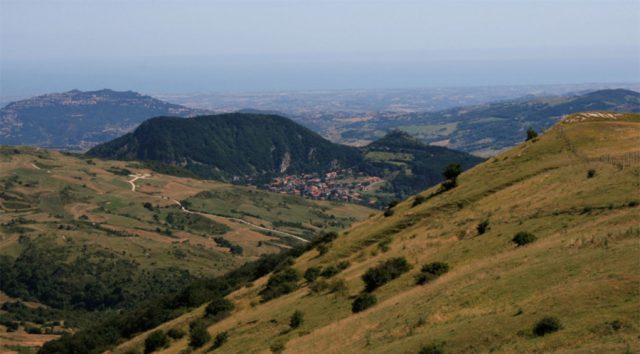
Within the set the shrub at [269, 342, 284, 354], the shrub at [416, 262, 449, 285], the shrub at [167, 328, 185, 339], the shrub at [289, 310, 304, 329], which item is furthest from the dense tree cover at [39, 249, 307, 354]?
the shrub at [269, 342, 284, 354]

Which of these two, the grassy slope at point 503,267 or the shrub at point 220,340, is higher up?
the grassy slope at point 503,267

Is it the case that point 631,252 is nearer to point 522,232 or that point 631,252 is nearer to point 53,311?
point 522,232

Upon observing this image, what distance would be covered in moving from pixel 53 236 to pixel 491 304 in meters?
180

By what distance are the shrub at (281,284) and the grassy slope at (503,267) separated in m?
1.82

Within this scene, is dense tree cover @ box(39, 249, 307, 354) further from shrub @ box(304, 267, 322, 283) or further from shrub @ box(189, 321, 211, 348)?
shrub @ box(189, 321, 211, 348)

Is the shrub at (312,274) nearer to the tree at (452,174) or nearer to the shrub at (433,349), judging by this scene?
the tree at (452,174)

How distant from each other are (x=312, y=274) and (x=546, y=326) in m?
35.4

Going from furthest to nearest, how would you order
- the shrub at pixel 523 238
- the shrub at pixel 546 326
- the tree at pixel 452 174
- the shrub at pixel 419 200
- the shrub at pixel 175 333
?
the tree at pixel 452 174, the shrub at pixel 419 200, the shrub at pixel 175 333, the shrub at pixel 523 238, the shrub at pixel 546 326

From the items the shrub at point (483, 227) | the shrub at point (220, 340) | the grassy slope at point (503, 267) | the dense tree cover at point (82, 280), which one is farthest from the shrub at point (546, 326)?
the dense tree cover at point (82, 280)

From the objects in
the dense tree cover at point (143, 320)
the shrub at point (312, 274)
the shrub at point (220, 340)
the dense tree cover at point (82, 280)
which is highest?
the shrub at point (312, 274)

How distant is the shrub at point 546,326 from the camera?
80.1 ft

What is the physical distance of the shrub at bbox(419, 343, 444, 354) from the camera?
25.8 metres

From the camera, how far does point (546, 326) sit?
80.4 feet

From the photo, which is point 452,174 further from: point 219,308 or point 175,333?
point 175,333
